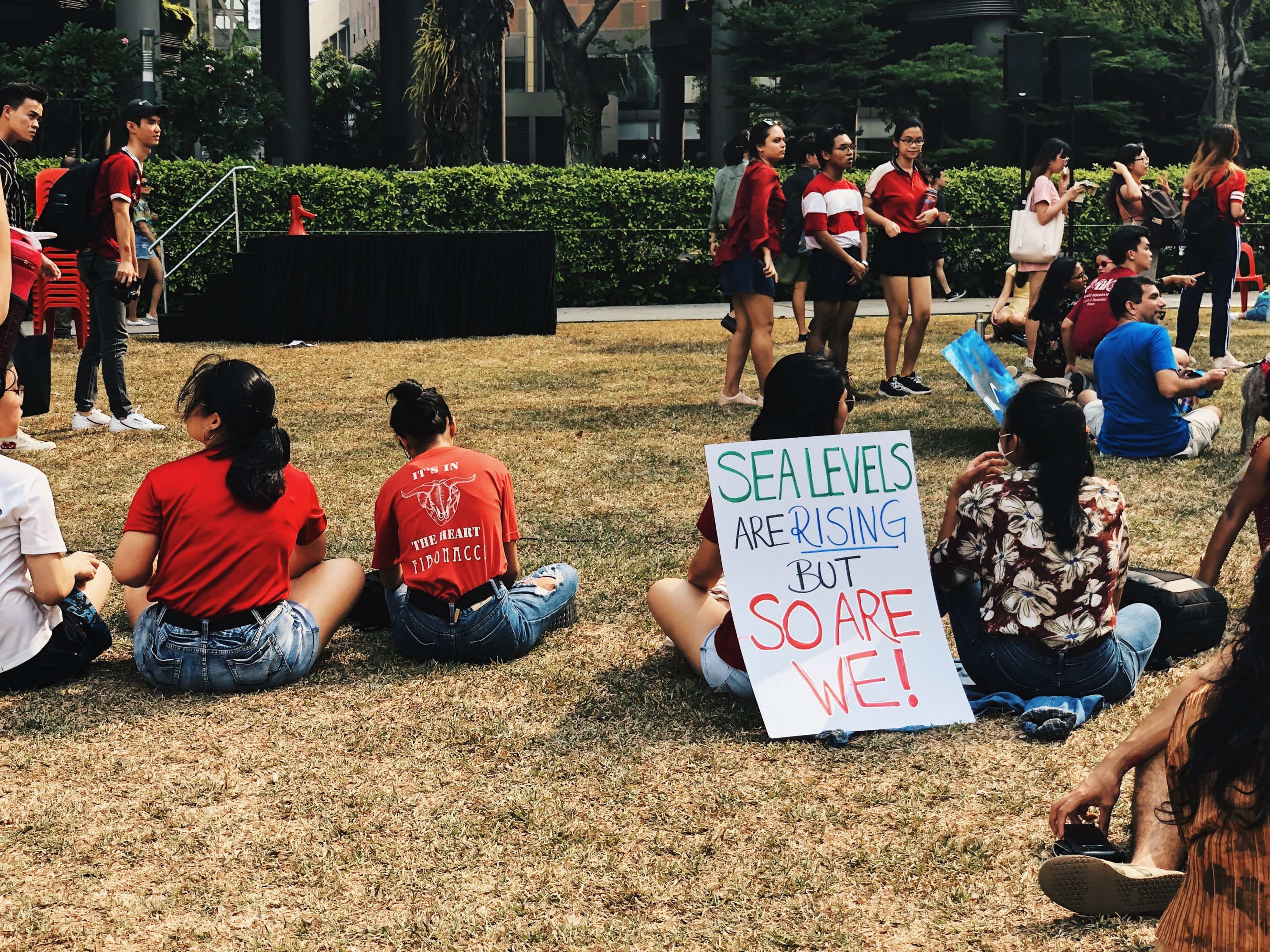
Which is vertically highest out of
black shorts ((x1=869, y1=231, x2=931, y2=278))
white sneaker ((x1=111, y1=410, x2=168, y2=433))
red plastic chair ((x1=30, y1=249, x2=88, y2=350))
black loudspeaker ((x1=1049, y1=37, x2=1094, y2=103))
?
black loudspeaker ((x1=1049, y1=37, x2=1094, y2=103))

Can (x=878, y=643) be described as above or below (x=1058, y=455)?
below

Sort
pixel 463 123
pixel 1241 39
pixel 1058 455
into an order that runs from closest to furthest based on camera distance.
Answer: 1. pixel 1058 455
2. pixel 463 123
3. pixel 1241 39

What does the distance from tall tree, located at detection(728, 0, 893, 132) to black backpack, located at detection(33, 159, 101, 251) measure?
20146mm

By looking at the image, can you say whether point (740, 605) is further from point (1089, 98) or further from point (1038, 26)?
point (1038, 26)

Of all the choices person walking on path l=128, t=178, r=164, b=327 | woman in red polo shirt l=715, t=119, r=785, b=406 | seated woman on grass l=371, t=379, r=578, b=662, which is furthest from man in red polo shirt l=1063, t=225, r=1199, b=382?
person walking on path l=128, t=178, r=164, b=327

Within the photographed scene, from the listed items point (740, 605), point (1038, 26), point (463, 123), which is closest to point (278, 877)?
point (740, 605)

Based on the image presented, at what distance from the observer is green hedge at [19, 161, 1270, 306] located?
1747cm

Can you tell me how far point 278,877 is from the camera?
3.26m

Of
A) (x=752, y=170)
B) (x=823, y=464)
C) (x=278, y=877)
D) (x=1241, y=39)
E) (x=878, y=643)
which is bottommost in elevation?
(x=278, y=877)

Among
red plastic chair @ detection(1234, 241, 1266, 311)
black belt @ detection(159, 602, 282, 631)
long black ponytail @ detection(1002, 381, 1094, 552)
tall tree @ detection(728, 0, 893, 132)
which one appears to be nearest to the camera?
long black ponytail @ detection(1002, 381, 1094, 552)

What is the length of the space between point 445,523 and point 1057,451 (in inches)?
78.0

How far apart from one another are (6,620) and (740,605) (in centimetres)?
232

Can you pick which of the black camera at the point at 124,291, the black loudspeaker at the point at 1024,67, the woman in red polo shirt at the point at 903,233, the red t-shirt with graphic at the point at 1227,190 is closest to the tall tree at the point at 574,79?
the black loudspeaker at the point at 1024,67

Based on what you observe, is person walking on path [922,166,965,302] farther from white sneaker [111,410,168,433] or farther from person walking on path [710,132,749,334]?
white sneaker [111,410,168,433]
